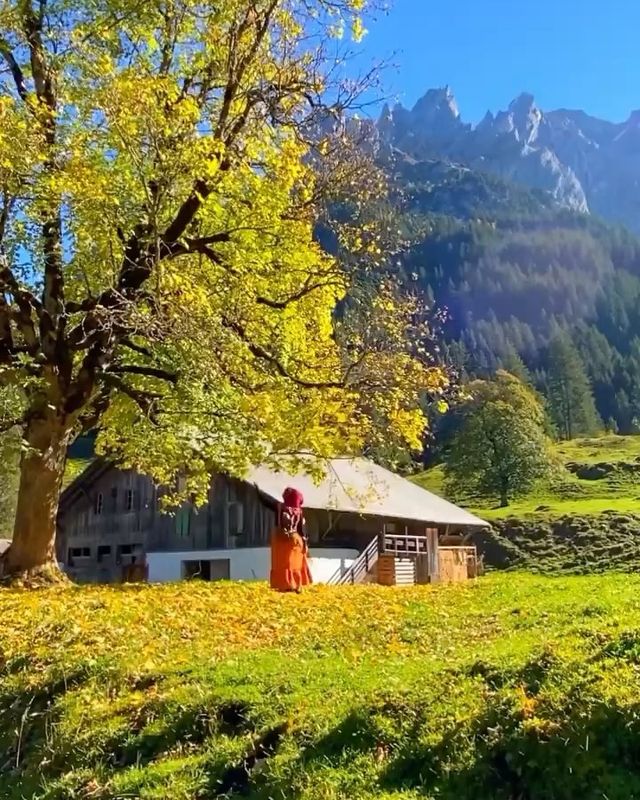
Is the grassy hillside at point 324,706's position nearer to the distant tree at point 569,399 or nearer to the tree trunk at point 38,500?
the tree trunk at point 38,500

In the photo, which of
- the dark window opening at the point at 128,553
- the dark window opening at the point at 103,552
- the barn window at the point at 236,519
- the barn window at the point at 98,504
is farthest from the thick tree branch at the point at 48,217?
the barn window at the point at 98,504

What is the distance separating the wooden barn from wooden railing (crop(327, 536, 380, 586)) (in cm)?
6

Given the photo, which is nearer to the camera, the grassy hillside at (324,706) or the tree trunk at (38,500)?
the grassy hillside at (324,706)

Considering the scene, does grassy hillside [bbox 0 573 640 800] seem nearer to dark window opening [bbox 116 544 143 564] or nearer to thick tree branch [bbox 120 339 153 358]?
thick tree branch [bbox 120 339 153 358]

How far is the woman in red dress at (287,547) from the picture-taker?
56.8ft

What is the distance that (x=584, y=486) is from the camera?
8744cm

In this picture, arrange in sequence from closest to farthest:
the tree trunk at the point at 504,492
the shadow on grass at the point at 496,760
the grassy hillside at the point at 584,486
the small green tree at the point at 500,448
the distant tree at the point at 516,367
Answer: the shadow on grass at the point at 496,760 < the grassy hillside at the point at 584,486 < the small green tree at the point at 500,448 < the tree trunk at the point at 504,492 < the distant tree at the point at 516,367

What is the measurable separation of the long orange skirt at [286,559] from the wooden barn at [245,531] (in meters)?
14.3

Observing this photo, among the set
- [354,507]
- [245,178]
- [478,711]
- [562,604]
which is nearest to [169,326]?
[245,178]

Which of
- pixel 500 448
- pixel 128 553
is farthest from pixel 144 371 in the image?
pixel 500 448

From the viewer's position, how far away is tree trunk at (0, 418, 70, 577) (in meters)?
17.7

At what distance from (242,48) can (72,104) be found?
11.9ft

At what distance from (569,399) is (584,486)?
5868 cm

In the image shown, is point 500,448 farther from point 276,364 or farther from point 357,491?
point 276,364
